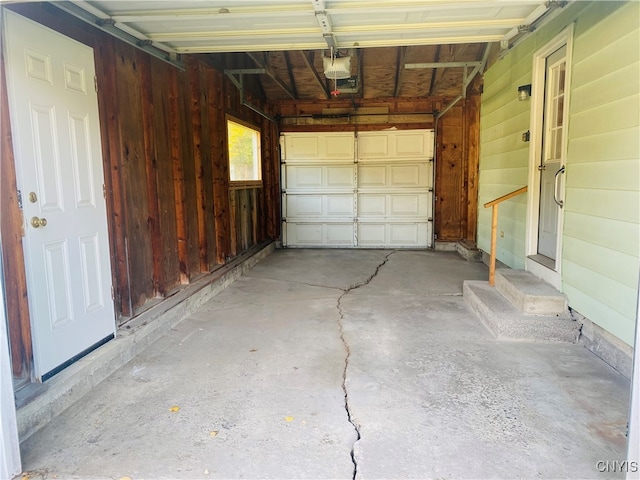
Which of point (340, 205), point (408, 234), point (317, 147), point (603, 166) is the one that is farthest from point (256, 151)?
point (603, 166)

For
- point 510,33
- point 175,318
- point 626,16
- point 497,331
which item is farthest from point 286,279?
point 626,16

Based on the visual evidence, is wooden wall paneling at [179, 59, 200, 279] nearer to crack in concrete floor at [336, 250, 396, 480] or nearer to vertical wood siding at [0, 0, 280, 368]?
vertical wood siding at [0, 0, 280, 368]

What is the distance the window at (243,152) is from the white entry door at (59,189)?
10.7 feet

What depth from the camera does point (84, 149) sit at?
283 cm

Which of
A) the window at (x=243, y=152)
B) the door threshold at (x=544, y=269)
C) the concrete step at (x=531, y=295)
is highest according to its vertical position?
the window at (x=243, y=152)

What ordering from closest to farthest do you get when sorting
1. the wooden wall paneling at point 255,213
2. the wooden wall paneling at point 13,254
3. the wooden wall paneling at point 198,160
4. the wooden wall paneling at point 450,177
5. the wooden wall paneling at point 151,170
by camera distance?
the wooden wall paneling at point 13,254 → the wooden wall paneling at point 151,170 → the wooden wall paneling at point 198,160 → the wooden wall paneling at point 255,213 → the wooden wall paneling at point 450,177

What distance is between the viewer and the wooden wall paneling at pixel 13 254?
2.26 metres

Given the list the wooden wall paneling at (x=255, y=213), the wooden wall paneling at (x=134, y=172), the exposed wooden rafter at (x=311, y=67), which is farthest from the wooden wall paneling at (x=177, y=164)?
the exposed wooden rafter at (x=311, y=67)

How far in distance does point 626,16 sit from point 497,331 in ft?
7.66

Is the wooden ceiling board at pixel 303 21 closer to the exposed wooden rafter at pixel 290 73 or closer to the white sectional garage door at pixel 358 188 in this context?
the exposed wooden rafter at pixel 290 73

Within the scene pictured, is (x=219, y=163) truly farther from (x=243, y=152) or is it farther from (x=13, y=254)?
(x=13, y=254)

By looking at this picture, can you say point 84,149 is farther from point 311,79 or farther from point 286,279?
point 311,79

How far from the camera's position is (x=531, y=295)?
351cm

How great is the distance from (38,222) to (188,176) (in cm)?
232
